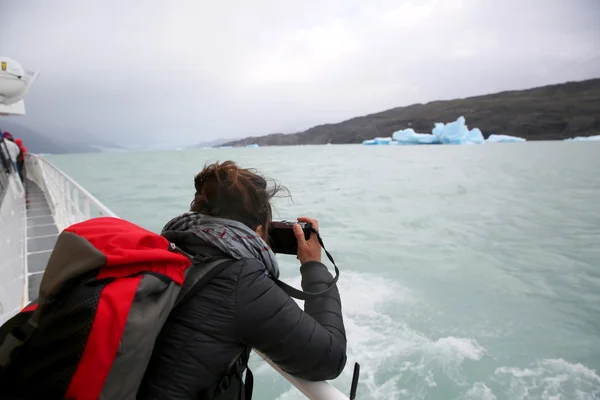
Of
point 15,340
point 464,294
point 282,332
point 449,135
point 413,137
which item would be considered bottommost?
point 464,294

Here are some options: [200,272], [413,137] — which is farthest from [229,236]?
[413,137]

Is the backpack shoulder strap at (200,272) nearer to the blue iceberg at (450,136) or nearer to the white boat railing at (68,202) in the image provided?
the white boat railing at (68,202)

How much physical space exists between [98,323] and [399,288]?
12.5ft

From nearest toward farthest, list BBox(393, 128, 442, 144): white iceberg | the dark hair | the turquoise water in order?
the dark hair → the turquoise water → BBox(393, 128, 442, 144): white iceberg

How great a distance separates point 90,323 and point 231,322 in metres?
0.24

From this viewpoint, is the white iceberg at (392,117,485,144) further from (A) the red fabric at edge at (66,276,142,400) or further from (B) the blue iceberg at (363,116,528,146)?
(A) the red fabric at edge at (66,276,142,400)

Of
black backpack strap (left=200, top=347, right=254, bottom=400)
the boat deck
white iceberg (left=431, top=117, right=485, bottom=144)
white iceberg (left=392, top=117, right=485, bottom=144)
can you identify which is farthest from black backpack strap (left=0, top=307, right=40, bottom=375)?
white iceberg (left=431, top=117, right=485, bottom=144)

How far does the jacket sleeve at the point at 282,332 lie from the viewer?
65 cm

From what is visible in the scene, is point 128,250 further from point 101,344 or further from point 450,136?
point 450,136

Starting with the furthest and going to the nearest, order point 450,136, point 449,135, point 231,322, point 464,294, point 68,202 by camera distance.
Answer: point 449,135 → point 450,136 → point 464,294 → point 68,202 → point 231,322

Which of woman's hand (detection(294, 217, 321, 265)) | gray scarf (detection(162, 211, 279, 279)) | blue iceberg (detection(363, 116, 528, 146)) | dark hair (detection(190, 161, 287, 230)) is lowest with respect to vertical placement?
woman's hand (detection(294, 217, 321, 265))

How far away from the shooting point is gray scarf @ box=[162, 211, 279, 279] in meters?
0.68

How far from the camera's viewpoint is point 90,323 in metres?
0.47

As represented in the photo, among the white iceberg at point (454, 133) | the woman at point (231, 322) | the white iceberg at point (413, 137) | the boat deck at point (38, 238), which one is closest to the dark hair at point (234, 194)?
the woman at point (231, 322)
